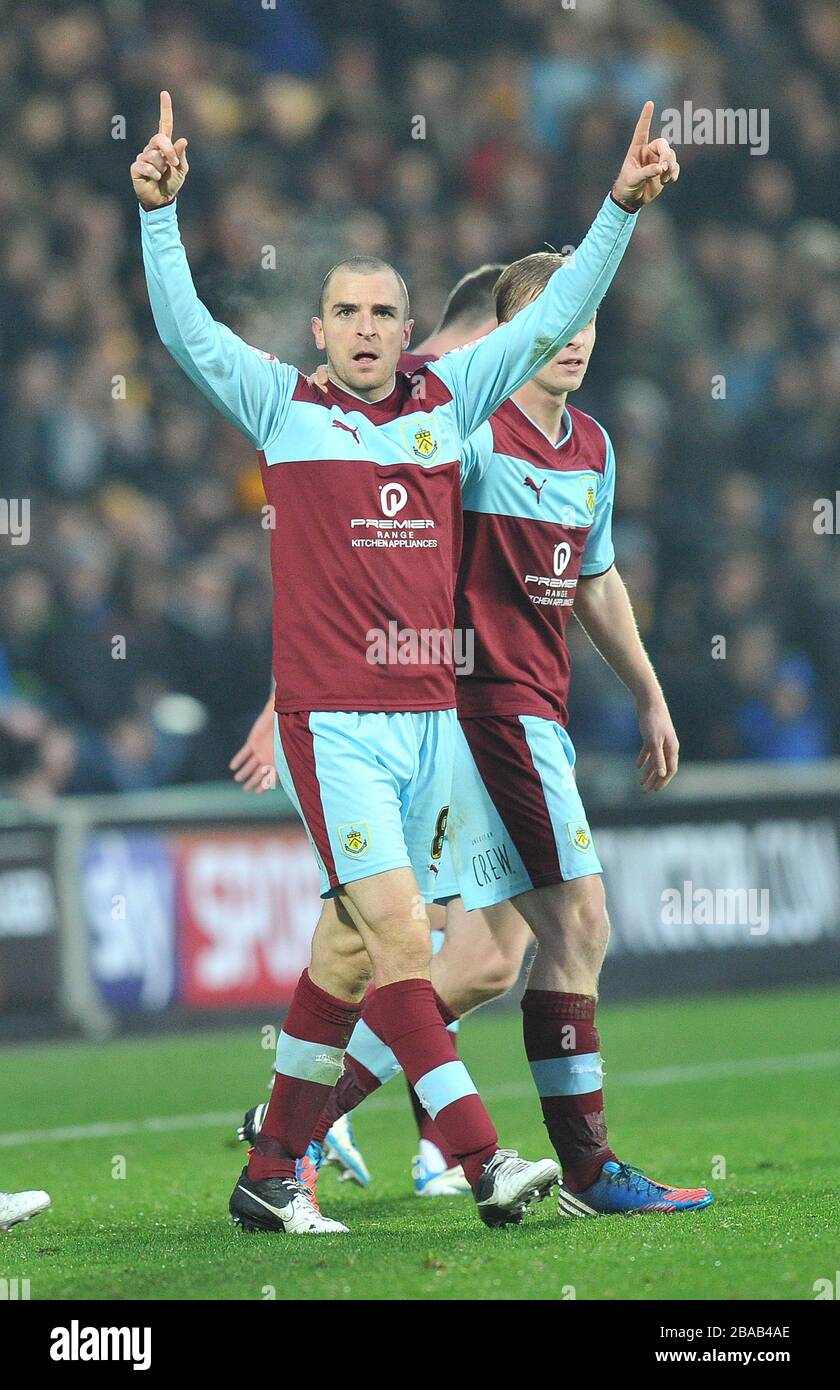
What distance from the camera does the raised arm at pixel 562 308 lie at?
4688 mm

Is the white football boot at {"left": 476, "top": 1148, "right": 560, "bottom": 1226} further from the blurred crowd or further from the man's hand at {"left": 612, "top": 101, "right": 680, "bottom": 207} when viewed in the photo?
the blurred crowd

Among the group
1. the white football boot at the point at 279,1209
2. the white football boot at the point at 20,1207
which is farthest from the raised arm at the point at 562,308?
the white football boot at the point at 20,1207

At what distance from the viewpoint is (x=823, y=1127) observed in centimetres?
709

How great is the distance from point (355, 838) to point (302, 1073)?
0.71 m

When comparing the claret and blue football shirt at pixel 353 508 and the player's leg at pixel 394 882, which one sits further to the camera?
the claret and blue football shirt at pixel 353 508

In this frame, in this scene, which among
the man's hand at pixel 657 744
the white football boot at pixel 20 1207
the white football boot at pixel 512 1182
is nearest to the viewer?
the white football boot at pixel 512 1182

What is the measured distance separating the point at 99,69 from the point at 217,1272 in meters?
11.2

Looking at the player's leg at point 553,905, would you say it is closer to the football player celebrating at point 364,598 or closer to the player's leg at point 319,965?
the football player celebrating at point 364,598

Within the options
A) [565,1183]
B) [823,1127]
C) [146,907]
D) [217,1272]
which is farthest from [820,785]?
[217,1272]

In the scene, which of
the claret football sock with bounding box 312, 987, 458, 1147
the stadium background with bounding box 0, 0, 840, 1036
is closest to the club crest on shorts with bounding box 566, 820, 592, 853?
the claret football sock with bounding box 312, 987, 458, 1147

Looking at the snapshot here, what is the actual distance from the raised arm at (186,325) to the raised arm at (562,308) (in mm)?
472

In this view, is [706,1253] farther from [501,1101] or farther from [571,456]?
[501,1101]

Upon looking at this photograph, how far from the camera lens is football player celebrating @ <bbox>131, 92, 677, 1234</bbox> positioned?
15.2ft

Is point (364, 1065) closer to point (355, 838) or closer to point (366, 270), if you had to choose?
point (355, 838)
